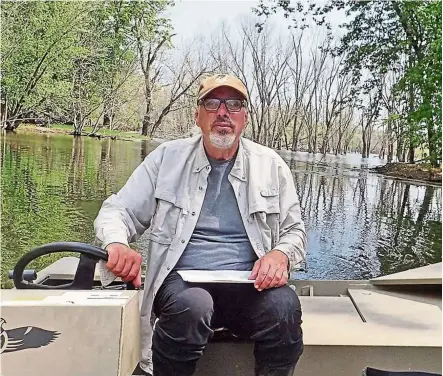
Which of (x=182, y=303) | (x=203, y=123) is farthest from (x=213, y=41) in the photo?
(x=182, y=303)

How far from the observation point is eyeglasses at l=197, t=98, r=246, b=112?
1.34 metres

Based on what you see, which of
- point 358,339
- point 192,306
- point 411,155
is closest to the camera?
point 192,306

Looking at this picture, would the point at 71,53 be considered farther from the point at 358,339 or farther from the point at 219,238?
the point at 358,339

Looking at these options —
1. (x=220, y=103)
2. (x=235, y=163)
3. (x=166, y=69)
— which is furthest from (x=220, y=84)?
(x=166, y=69)

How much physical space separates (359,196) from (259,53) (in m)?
1.84

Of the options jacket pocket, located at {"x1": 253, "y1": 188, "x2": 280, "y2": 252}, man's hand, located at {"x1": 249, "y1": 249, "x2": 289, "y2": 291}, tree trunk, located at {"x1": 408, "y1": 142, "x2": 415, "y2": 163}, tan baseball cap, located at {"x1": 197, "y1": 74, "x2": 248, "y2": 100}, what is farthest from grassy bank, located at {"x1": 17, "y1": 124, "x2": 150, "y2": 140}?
tree trunk, located at {"x1": 408, "y1": 142, "x2": 415, "y2": 163}

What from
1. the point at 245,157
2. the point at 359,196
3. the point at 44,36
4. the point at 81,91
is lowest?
the point at 359,196

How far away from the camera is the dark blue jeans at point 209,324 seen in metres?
1.05

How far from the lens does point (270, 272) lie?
113 centimetres

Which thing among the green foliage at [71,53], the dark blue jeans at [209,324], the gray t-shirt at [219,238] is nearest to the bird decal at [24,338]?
the dark blue jeans at [209,324]

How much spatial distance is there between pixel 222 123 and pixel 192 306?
0.49 metres

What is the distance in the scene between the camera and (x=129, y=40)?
3.89 meters

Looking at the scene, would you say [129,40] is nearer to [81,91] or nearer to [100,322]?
[81,91]

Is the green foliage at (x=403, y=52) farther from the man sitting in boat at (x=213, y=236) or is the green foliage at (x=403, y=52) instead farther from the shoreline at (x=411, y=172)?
the man sitting in boat at (x=213, y=236)
